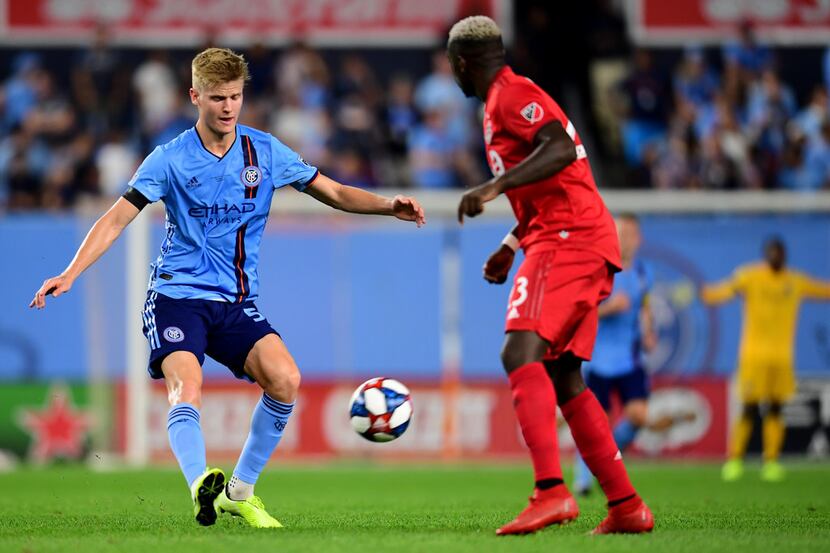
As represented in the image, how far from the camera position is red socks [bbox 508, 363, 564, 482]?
6223 mm

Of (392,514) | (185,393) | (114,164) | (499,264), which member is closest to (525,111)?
(499,264)

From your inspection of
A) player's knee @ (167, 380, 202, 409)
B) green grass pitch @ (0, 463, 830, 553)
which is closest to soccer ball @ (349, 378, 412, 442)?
green grass pitch @ (0, 463, 830, 553)

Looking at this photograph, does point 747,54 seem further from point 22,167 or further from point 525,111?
point 525,111

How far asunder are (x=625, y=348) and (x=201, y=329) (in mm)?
5579

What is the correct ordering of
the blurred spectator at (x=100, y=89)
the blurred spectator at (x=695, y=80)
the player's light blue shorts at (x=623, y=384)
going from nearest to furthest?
1. the player's light blue shorts at (x=623, y=384)
2. the blurred spectator at (x=100, y=89)
3. the blurred spectator at (x=695, y=80)

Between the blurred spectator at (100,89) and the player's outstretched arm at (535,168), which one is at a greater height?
the blurred spectator at (100,89)

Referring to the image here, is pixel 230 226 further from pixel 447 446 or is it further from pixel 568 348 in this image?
pixel 447 446

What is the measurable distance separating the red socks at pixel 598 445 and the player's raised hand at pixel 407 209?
1224 millimetres

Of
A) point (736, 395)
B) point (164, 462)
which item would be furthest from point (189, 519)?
point (736, 395)

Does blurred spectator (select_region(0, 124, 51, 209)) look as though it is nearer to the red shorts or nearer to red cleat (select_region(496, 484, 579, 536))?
the red shorts

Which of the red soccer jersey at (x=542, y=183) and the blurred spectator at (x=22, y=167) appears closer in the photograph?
the red soccer jersey at (x=542, y=183)

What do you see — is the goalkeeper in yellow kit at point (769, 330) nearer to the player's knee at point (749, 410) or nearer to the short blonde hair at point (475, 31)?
the player's knee at point (749, 410)

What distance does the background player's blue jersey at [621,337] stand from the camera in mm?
11555

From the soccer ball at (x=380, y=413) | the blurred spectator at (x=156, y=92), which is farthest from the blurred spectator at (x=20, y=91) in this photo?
the soccer ball at (x=380, y=413)
